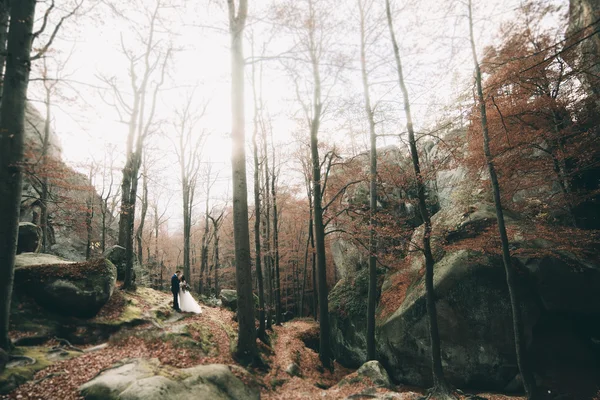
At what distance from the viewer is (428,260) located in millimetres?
8211

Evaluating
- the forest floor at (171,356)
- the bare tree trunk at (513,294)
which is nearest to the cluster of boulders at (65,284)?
the forest floor at (171,356)

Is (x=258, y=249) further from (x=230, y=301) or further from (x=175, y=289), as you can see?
(x=230, y=301)

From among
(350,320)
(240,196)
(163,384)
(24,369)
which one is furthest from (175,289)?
(350,320)

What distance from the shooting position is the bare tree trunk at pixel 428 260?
7332mm

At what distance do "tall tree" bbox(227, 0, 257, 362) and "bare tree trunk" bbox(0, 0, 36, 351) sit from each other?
14.0 feet

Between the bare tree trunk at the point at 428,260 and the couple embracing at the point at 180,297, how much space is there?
8.44 m

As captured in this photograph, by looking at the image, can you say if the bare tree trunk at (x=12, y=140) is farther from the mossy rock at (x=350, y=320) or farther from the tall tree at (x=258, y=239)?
the mossy rock at (x=350, y=320)

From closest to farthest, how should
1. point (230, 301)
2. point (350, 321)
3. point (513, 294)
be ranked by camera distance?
1. point (513, 294)
2. point (350, 321)
3. point (230, 301)

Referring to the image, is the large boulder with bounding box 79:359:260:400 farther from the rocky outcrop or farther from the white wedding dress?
the rocky outcrop

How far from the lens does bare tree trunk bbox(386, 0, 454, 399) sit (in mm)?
7332

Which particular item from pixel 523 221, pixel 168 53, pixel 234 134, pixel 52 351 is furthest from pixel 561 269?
pixel 168 53

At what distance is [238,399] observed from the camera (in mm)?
5539

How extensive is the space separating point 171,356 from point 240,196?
4462 millimetres

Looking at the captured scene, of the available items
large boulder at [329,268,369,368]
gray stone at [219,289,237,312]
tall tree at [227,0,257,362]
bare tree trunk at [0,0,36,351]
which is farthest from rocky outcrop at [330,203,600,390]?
bare tree trunk at [0,0,36,351]
